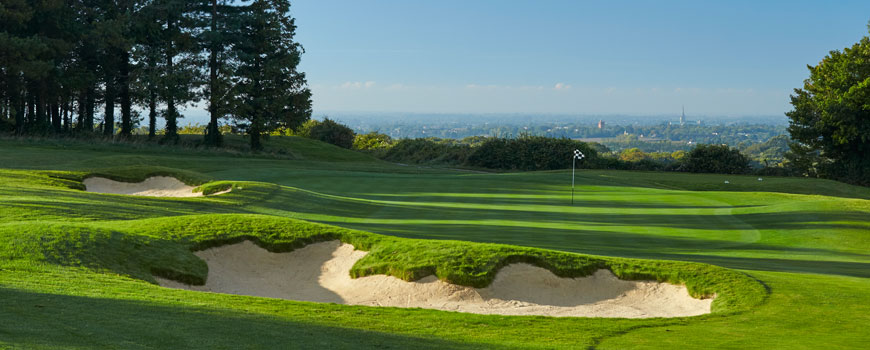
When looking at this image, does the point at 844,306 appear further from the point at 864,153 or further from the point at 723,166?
the point at 864,153

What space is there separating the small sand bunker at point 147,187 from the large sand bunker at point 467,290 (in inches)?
412

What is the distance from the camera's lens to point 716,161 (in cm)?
4612

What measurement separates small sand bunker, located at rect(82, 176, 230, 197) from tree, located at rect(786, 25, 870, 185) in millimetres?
39938

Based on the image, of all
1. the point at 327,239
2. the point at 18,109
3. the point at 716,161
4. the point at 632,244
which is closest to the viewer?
the point at 327,239

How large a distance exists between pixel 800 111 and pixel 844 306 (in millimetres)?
43044

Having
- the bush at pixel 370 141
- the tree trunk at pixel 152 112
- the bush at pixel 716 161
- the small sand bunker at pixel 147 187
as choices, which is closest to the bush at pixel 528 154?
the bush at pixel 716 161

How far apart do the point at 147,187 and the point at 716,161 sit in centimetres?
3724

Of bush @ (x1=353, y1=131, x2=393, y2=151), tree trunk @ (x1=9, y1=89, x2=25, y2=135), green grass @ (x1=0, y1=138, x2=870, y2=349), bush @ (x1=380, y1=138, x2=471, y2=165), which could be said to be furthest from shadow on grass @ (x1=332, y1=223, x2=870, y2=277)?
bush @ (x1=353, y1=131, x2=393, y2=151)

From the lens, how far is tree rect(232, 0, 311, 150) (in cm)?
4647

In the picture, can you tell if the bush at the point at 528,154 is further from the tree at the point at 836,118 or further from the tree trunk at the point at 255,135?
the tree trunk at the point at 255,135

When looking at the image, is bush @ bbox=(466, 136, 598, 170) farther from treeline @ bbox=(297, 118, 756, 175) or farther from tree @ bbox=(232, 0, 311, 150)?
→ tree @ bbox=(232, 0, 311, 150)

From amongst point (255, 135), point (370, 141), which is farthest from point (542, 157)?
point (370, 141)

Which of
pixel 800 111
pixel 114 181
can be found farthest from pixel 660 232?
pixel 800 111

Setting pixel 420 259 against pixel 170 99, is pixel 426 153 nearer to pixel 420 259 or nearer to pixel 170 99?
pixel 170 99
